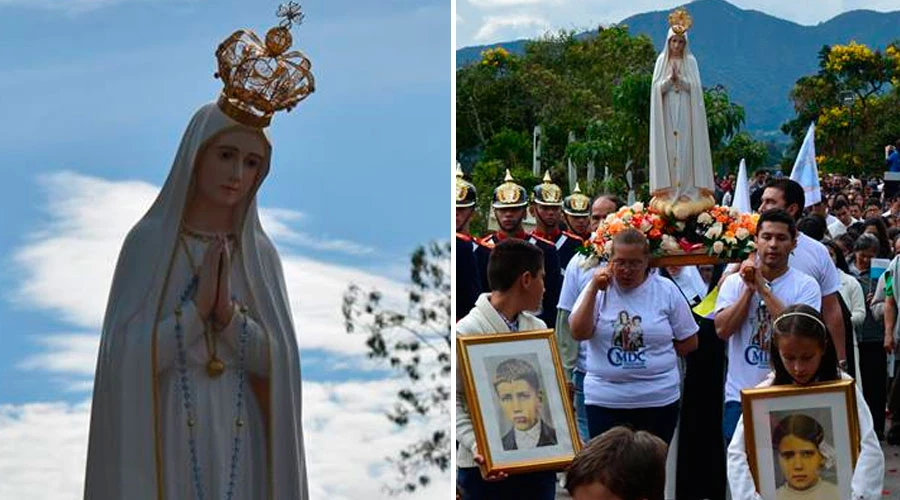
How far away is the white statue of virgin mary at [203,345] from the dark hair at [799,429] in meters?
1.86

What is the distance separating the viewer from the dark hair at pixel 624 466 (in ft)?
14.1

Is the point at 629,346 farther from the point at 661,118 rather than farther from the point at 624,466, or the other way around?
the point at 624,466

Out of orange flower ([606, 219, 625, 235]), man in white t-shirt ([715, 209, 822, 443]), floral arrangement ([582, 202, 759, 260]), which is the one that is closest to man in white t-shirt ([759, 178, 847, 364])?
man in white t-shirt ([715, 209, 822, 443])

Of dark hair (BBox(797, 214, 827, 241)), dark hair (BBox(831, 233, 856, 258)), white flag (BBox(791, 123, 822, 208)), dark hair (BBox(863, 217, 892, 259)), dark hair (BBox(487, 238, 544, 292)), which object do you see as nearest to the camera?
dark hair (BBox(487, 238, 544, 292))

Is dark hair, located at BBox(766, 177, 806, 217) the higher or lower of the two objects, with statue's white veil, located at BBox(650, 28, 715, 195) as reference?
lower

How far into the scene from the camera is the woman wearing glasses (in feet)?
31.7


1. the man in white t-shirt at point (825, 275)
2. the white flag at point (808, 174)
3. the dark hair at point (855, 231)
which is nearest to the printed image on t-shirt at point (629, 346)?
the man in white t-shirt at point (825, 275)

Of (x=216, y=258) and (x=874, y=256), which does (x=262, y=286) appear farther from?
(x=874, y=256)

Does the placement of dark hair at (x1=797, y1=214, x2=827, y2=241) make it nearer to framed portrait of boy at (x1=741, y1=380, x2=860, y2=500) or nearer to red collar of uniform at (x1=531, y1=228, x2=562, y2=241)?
red collar of uniform at (x1=531, y1=228, x2=562, y2=241)

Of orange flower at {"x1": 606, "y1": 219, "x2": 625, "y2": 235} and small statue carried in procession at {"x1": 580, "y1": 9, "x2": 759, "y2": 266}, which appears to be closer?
orange flower at {"x1": 606, "y1": 219, "x2": 625, "y2": 235}

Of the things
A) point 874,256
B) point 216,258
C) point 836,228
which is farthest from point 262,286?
point 836,228

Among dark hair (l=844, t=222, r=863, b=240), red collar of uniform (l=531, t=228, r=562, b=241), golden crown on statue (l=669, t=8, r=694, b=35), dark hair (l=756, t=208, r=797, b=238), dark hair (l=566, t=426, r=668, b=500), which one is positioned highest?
golden crown on statue (l=669, t=8, r=694, b=35)

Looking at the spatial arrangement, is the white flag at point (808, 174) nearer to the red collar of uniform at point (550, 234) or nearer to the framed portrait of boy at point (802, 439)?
the red collar of uniform at point (550, 234)

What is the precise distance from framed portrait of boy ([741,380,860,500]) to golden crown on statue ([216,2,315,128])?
2042mm
